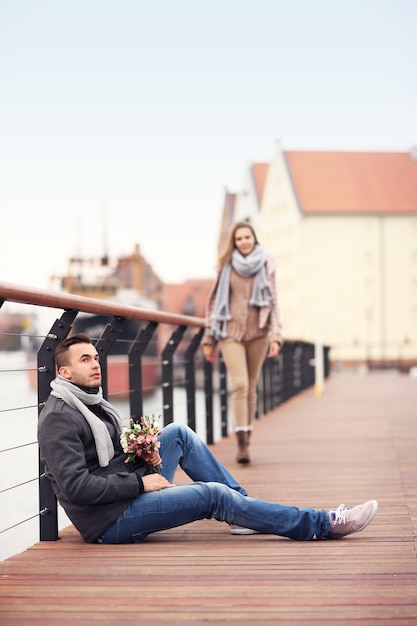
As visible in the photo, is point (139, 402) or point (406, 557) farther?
point (139, 402)

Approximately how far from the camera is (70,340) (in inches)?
146

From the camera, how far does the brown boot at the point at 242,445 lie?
258 inches

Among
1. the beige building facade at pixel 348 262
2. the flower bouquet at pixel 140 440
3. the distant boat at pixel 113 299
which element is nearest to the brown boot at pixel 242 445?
the flower bouquet at pixel 140 440

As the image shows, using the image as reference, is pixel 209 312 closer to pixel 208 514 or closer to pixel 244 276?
pixel 244 276

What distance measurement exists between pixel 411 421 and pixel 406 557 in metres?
7.54

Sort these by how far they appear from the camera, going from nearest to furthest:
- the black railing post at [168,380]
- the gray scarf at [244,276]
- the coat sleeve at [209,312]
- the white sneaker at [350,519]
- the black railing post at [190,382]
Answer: the white sneaker at [350,519]
the gray scarf at [244,276]
the coat sleeve at [209,312]
the black railing post at [168,380]
the black railing post at [190,382]

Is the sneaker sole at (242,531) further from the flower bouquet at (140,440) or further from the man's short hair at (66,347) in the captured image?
the man's short hair at (66,347)

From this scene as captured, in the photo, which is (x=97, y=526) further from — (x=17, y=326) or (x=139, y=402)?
(x=17, y=326)

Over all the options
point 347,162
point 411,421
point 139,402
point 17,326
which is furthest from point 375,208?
point 139,402

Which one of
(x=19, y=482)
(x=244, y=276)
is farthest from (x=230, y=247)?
(x=19, y=482)

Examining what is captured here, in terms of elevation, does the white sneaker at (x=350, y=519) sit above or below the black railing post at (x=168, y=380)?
below

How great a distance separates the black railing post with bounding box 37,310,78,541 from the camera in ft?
12.8

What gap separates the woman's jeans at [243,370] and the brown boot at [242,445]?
0.12 feet

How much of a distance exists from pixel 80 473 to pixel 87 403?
281mm
